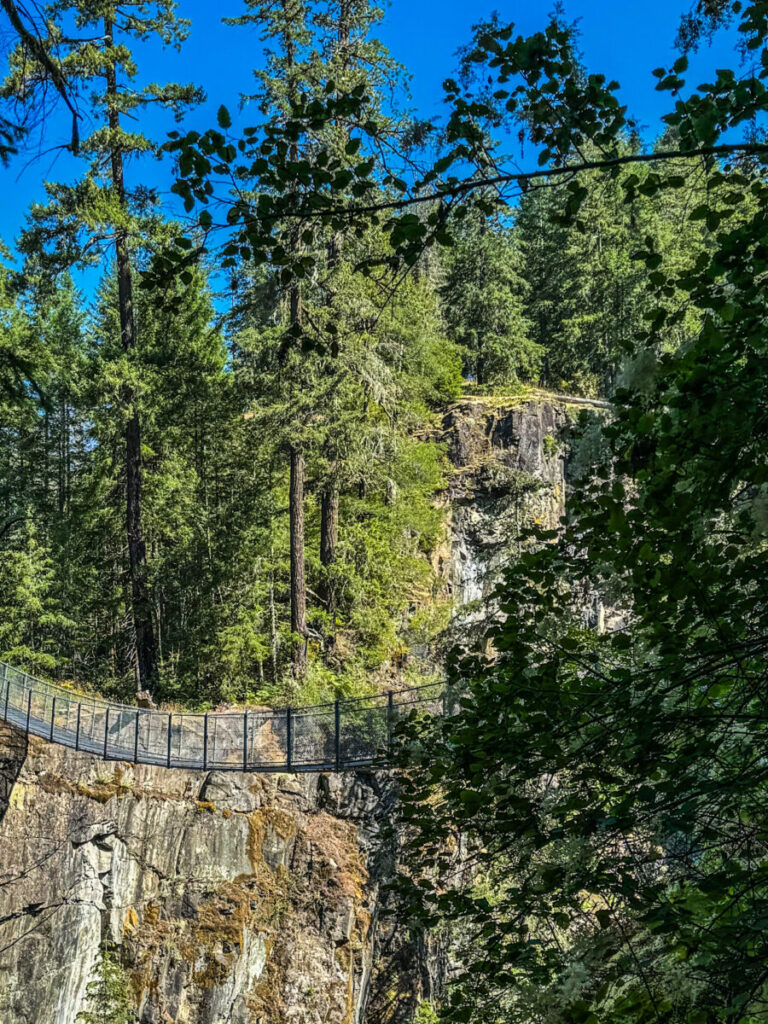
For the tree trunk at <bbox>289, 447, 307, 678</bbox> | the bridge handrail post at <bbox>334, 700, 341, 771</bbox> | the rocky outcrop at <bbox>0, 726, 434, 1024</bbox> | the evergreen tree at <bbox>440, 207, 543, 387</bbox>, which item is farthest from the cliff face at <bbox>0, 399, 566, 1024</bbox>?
the evergreen tree at <bbox>440, 207, 543, 387</bbox>

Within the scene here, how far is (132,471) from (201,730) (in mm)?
6275

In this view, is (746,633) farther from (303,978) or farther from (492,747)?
(303,978)

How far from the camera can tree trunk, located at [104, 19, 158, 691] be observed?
599 inches

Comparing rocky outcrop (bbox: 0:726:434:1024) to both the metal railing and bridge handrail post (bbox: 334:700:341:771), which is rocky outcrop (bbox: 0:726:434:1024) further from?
bridge handrail post (bbox: 334:700:341:771)

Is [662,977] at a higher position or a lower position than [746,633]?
lower

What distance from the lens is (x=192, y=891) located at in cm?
1094

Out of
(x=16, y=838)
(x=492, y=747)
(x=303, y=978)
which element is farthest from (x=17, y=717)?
(x=492, y=747)

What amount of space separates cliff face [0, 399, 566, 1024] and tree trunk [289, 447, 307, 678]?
3.85 metres

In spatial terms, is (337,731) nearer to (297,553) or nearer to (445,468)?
(297,553)

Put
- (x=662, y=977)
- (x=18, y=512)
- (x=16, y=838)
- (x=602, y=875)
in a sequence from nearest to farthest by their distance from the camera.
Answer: (x=662, y=977) < (x=602, y=875) < (x=16, y=838) < (x=18, y=512)


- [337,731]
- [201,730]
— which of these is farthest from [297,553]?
[337,731]

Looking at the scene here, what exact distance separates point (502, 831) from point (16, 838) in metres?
10.0

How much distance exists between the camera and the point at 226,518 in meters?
18.7

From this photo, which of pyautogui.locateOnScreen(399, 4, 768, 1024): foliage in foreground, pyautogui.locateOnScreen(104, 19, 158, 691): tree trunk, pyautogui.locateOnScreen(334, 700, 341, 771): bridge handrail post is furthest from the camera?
pyautogui.locateOnScreen(104, 19, 158, 691): tree trunk
